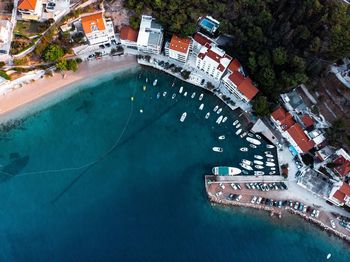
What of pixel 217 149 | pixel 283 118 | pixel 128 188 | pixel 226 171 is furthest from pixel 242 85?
pixel 128 188

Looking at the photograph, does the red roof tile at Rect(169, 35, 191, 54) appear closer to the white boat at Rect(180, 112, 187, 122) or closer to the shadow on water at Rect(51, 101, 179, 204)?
the shadow on water at Rect(51, 101, 179, 204)

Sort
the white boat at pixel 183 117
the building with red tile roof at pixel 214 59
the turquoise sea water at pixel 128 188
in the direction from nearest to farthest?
the turquoise sea water at pixel 128 188
the building with red tile roof at pixel 214 59
the white boat at pixel 183 117

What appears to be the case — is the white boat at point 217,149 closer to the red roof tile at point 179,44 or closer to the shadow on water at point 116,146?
the shadow on water at point 116,146

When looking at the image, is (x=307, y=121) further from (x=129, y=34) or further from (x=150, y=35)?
(x=129, y=34)

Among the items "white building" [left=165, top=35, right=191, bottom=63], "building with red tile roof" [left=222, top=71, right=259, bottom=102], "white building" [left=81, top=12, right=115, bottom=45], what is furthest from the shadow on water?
"white building" [left=81, top=12, right=115, bottom=45]

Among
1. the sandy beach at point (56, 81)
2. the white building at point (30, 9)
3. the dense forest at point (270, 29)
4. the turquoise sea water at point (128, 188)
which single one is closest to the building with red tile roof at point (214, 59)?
the dense forest at point (270, 29)

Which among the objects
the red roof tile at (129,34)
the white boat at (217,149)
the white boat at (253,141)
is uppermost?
the red roof tile at (129,34)

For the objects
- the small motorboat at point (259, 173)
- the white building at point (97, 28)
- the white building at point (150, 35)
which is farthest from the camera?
the white building at point (150, 35)

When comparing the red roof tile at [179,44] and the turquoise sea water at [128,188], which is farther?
the red roof tile at [179,44]
